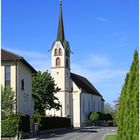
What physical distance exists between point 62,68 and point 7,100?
5449 cm

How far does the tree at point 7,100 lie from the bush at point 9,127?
5710mm

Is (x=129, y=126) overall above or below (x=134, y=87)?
below

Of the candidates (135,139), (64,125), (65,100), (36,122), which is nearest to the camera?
(135,139)

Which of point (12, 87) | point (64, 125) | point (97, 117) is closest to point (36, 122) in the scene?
point (12, 87)

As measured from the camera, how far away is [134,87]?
1222 centimetres

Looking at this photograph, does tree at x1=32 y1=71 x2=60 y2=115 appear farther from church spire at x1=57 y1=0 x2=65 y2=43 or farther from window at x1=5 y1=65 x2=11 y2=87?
church spire at x1=57 y1=0 x2=65 y2=43

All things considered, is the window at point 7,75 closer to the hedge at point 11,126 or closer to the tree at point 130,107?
the hedge at point 11,126

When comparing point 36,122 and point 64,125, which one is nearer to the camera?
point 36,122

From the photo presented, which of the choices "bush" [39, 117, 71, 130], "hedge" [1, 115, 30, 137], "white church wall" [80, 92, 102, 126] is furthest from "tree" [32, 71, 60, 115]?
"hedge" [1, 115, 30, 137]

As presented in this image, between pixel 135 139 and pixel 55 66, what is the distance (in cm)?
9155

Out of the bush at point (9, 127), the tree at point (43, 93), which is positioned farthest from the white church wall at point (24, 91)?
the tree at point (43, 93)

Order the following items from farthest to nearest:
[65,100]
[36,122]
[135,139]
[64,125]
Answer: [65,100] < [64,125] < [36,122] < [135,139]

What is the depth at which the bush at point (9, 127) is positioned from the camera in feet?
133

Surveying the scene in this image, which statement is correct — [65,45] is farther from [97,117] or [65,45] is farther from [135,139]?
[135,139]
